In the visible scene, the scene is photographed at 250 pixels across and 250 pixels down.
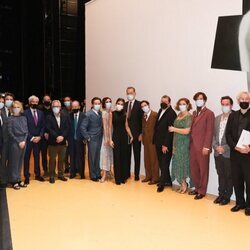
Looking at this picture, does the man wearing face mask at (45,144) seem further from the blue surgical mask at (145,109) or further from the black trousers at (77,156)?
the blue surgical mask at (145,109)

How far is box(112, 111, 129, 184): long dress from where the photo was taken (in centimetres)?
590

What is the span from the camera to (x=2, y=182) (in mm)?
5621

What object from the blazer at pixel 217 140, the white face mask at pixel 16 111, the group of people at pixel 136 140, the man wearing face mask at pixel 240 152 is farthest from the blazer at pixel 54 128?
the man wearing face mask at pixel 240 152

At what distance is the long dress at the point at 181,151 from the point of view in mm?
5246

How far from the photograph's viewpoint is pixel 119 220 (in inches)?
165

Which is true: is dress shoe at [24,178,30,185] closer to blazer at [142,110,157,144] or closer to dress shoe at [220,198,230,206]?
blazer at [142,110,157,144]

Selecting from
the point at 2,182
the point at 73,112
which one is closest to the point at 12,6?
the point at 73,112

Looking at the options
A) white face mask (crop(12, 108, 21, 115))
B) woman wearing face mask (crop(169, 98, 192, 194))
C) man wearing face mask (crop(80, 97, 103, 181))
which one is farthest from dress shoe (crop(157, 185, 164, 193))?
white face mask (crop(12, 108, 21, 115))

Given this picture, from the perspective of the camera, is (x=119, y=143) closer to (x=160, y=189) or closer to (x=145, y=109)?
(x=145, y=109)

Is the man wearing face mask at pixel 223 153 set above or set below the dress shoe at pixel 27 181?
above

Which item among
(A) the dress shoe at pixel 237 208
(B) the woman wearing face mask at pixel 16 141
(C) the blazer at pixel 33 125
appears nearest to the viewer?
(A) the dress shoe at pixel 237 208

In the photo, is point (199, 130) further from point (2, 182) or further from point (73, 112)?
point (2, 182)

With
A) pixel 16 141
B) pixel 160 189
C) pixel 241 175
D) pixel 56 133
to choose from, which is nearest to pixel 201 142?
pixel 241 175

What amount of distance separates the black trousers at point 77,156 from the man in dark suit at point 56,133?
26 centimetres
